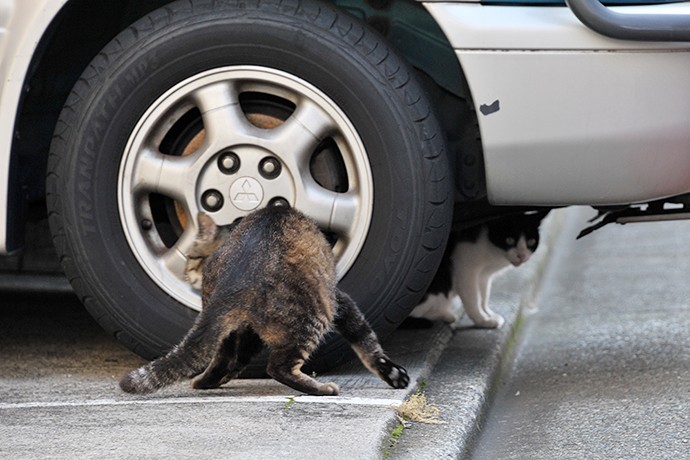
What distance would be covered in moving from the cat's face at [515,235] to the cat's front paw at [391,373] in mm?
1855

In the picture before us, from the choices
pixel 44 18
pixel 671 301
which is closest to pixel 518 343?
pixel 671 301

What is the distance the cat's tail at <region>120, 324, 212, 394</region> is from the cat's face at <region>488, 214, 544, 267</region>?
2.23m

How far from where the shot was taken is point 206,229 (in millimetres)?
3793

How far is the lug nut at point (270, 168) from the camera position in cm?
384

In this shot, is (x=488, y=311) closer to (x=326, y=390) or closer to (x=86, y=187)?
(x=326, y=390)

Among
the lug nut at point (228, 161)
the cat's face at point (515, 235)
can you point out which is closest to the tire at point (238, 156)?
the lug nut at point (228, 161)

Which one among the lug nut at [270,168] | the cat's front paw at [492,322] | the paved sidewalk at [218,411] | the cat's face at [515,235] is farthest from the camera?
the cat's face at [515,235]

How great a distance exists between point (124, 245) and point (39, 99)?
73 centimetres

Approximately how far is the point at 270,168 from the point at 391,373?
0.75m

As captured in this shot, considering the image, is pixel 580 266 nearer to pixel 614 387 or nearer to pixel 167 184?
pixel 614 387

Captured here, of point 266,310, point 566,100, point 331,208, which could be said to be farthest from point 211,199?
point 566,100

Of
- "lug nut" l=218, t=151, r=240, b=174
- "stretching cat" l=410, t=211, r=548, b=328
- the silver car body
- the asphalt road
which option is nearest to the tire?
"lug nut" l=218, t=151, r=240, b=174

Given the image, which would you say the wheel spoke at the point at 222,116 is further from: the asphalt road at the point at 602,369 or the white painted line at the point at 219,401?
the asphalt road at the point at 602,369

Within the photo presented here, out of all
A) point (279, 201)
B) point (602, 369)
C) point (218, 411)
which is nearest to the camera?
point (218, 411)
